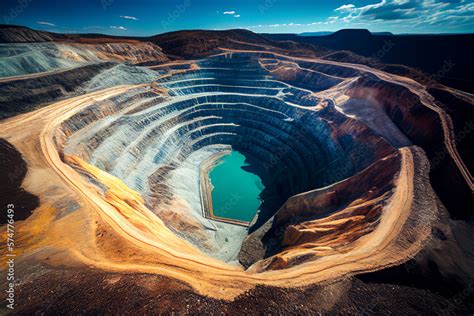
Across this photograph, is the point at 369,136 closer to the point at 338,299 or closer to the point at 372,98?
the point at 372,98

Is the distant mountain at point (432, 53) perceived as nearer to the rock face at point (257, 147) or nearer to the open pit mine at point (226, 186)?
the open pit mine at point (226, 186)

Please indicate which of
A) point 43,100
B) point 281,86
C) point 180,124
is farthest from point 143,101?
point 281,86

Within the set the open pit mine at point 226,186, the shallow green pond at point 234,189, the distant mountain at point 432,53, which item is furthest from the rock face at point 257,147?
the distant mountain at point 432,53

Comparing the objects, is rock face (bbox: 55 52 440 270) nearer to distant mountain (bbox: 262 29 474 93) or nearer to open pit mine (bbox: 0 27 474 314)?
open pit mine (bbox: 0 27 474 314)

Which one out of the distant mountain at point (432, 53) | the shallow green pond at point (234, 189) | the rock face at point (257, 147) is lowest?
the shallow green pond at point (234, 189)

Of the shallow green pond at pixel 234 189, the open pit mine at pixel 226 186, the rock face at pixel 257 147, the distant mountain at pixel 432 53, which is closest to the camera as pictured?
the open pit mine at pixel 226 186

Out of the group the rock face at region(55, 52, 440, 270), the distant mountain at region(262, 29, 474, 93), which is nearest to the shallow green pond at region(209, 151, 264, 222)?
the rock face at region(55, 52, 440, 270)
